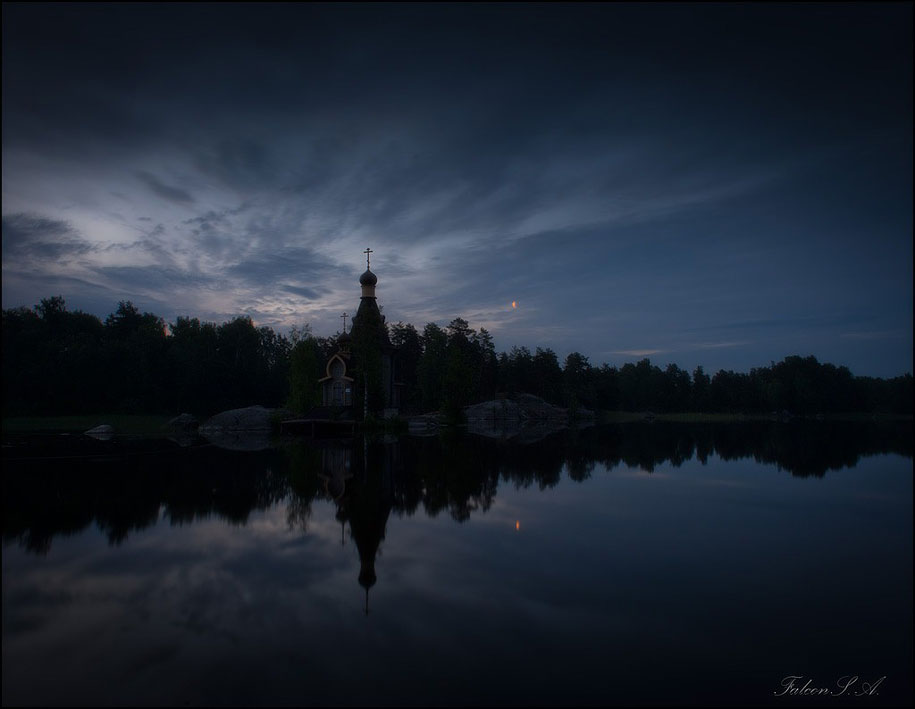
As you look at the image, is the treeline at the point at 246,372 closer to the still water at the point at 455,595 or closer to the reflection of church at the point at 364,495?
the reflection of church at the point at 364,495

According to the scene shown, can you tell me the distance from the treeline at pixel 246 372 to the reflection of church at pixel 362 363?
8.15ft

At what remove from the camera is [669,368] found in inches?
5709

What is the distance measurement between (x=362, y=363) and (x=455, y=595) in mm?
41318

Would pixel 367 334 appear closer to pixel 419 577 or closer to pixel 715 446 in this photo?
pixel 715 446

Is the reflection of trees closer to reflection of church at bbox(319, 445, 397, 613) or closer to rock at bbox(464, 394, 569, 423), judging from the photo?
reflection of church at bbox(319, 445, 397, 613)

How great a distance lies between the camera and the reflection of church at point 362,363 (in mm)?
48281

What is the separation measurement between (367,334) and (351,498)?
35.5m

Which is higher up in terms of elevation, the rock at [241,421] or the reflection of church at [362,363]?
the reflection of church at [362,363]

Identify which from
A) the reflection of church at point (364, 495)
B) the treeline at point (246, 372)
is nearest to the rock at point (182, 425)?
the treeline at point (246, 372)

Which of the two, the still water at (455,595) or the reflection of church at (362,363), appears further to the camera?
the reflection of church at (362,363)

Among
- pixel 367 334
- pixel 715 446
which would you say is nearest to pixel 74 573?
pixel 715 446

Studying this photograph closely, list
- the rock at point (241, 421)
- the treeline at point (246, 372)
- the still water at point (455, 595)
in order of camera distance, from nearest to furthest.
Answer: the still water at point (455, 595) → the rock at point (241, 421) → the treeline at point (246, 372)

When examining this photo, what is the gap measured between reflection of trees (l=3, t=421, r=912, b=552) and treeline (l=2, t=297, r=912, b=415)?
20718 millimetres

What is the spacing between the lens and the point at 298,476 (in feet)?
61.5
